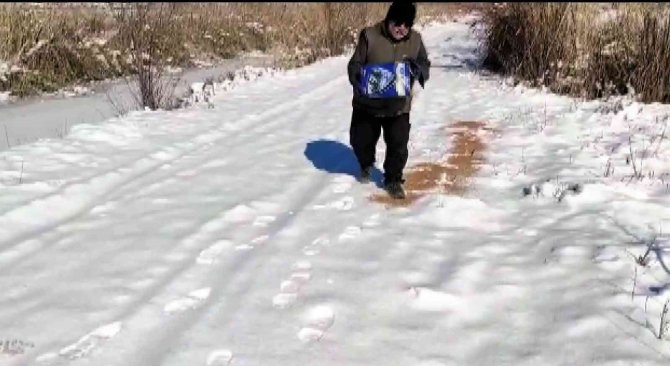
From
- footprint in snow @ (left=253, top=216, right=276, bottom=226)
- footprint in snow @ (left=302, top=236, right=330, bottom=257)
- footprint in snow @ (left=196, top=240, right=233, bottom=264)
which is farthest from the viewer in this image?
footprint in snow @ (left=253, top=216, right=276, bottom=226)

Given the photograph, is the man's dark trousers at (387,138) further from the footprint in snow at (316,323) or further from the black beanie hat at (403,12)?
the footprint in snow at (316,323)

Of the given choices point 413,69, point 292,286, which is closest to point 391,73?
point 413,69

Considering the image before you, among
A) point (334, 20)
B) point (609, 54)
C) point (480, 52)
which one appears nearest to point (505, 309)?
point (609, 54)

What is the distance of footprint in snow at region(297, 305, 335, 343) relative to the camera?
127 inches

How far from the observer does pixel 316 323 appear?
132 inches

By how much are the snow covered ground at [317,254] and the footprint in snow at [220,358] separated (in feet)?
0.04

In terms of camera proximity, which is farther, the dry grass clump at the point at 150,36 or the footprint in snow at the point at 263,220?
the dry grass clump at the point at 150,36

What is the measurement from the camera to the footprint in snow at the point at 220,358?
117 inches

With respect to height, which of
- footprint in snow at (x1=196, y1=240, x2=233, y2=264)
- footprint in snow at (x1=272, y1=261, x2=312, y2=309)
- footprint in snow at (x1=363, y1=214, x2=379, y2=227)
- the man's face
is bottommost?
footprint in snow at (x1=272, y1=261, x2=312, y2=309)

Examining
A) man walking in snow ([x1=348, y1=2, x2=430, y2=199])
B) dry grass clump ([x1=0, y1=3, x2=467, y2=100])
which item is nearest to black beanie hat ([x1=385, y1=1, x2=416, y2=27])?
man walking in snow ([x1=348, y1=2, x2=430, y2=199])

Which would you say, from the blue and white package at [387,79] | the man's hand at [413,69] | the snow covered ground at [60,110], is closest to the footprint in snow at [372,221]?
the blue and white package at [387,79]

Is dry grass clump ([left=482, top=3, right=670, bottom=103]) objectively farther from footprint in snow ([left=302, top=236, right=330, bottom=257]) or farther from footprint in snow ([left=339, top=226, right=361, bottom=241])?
footprint in snow ([left=302, top=236, right=330, bottom=257])

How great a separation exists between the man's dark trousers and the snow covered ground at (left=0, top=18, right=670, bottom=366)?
0.31m

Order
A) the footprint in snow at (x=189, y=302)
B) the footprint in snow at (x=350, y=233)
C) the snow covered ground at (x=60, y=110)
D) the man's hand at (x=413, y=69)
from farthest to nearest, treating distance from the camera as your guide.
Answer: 1. the snow covered ground at (x=60, y=110)
2. the man's hand at (x=413, y=69)
3. the footprint in snow at (x=350, y=233)
4. the footprint in snow at (x=189, y=302)
